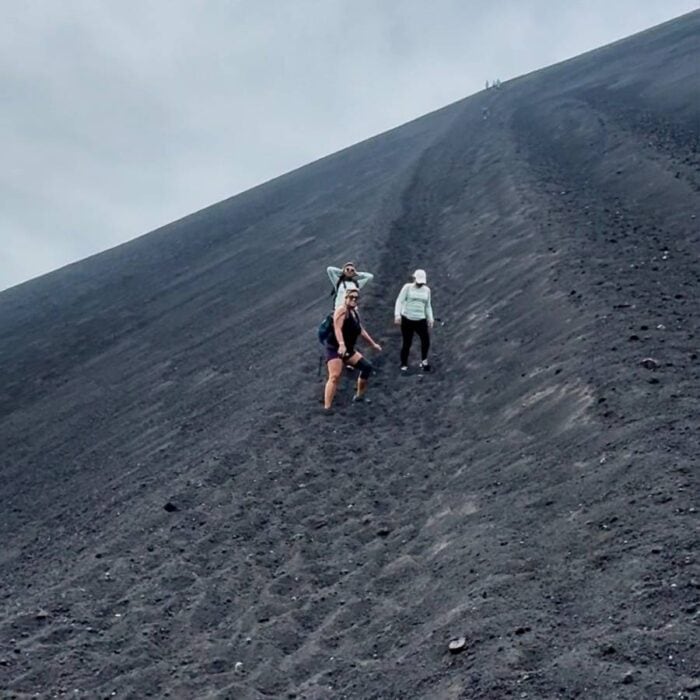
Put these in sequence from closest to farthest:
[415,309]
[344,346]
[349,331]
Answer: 1. [344,346]
2. [349,331]
3. [415,309]

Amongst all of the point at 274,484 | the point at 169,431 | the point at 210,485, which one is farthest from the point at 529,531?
the point at 169,431

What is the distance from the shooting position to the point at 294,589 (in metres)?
7.82

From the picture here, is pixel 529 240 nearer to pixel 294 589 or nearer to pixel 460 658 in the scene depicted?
pixel 294 589

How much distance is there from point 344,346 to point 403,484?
2634mm

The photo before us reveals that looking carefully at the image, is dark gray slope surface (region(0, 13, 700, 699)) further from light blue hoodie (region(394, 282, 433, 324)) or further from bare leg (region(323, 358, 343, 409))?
light blue hoodie (region(394, 282, 433, 324))

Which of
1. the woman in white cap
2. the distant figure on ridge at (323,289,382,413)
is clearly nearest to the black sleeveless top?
the distant figure on ridge at (323,289,382,413)

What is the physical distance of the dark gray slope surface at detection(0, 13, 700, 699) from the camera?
6.23 m

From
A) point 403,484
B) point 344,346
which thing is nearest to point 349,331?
point 344,346

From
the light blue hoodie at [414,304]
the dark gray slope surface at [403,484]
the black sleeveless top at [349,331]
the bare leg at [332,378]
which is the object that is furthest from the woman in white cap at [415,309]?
the bare leg at [332,378]

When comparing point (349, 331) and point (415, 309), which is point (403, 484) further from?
point (415, 309)

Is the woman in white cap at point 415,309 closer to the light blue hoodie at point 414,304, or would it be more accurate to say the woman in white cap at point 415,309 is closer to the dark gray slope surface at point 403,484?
the light blue hoodie at point 414,304

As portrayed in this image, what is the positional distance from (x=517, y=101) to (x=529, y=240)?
29.9 m

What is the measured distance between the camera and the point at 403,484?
9.66 meters

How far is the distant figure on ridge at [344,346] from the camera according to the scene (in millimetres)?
11750
